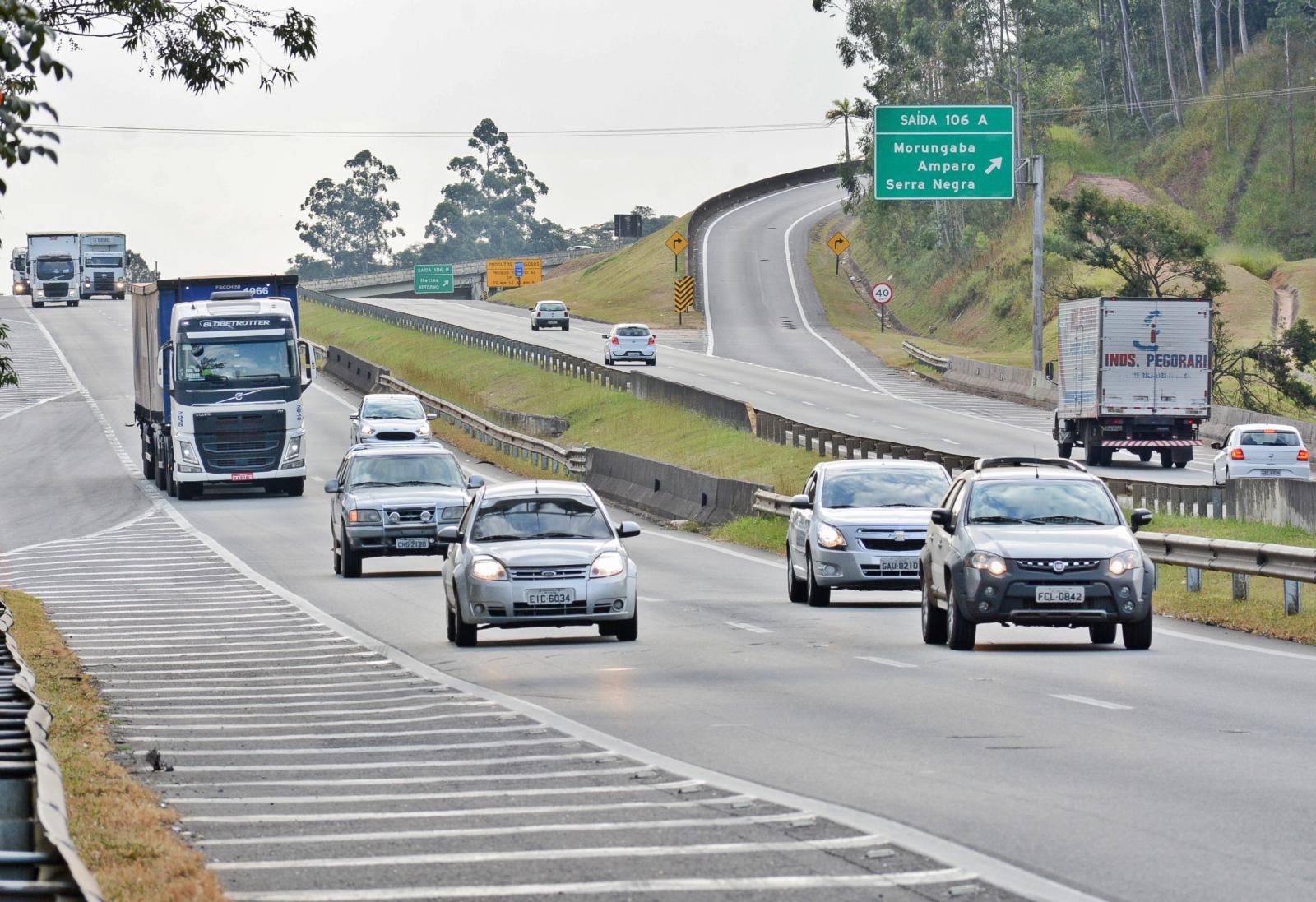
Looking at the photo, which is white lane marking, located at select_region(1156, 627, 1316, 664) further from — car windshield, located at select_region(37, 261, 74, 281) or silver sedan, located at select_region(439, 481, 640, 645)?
car windshield, located at select_region(37, 261, 74, 281)

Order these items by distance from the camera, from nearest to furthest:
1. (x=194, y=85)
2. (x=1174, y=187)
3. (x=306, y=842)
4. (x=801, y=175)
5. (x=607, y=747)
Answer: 1. (x=306, y=842)
2. (x=607, y=747)
3. (x=194, y=85)
4. (x=1174, y=187)
5. (x=801, y=175)

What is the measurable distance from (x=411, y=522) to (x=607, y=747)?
52.7 feet

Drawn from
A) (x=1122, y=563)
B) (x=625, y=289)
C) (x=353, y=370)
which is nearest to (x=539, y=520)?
(x=1122, y=563)

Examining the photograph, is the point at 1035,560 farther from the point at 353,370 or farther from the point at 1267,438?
the point at 353,370

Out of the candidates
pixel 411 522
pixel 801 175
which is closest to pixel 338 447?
pixel 411 522

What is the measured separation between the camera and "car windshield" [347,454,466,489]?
2895 centimetres

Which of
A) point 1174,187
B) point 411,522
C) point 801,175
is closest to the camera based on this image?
point 411,522

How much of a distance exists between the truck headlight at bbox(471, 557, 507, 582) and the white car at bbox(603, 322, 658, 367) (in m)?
57.2

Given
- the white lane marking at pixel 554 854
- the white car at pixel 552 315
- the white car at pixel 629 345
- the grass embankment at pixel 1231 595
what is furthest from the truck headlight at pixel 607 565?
the white car at pixel 552 315

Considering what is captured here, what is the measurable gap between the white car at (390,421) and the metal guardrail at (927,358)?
2723 cm

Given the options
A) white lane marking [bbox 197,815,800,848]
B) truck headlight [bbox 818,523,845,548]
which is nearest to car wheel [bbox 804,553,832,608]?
truck headlight [bbox 818,523,845,548]

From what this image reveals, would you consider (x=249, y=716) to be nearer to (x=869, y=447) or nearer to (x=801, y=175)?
(x=869, y=447)

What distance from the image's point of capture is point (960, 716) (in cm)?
1347

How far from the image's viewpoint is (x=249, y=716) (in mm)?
14094
